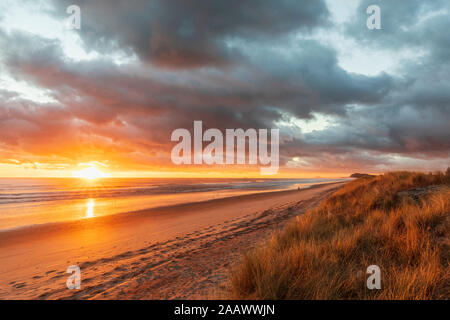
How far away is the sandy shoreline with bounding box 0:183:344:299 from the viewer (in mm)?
5266

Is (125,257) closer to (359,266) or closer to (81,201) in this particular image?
(359,266)

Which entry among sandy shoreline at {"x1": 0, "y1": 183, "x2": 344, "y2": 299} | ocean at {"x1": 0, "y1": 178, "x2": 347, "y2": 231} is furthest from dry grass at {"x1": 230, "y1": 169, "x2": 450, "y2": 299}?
ocean at {"x1": 0, "y1": 178, "x2": 347, "y2": 231}

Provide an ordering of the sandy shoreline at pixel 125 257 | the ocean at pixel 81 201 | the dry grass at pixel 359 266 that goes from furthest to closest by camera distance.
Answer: the ocean at pixel 81 201 → the sandy shoreline at pixel 125 257 → the dry grass at pixel 359 266

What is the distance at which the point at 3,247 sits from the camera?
9.91 m

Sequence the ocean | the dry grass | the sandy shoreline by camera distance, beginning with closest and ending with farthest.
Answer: the dry grass < the sandy shoreline < the ocean

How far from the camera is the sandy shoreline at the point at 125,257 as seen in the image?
5.27m

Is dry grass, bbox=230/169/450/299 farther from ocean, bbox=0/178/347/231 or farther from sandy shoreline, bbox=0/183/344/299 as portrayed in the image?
ocean, bbox=0/178/347/231

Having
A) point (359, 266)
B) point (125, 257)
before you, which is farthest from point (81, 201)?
point (359, 266)

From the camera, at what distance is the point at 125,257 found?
7.75 meters

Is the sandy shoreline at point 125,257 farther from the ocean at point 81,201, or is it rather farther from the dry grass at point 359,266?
the ocean at point 81,201

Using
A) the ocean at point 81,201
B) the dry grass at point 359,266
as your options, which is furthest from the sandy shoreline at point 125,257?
the ocean at point 81,201

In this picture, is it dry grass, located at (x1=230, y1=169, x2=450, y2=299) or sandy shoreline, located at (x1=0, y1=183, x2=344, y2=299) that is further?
sandy shoreline, located at (x1=0, y1=183, x2=344, y2=299)

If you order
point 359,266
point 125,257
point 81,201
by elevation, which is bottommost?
point 81,201
